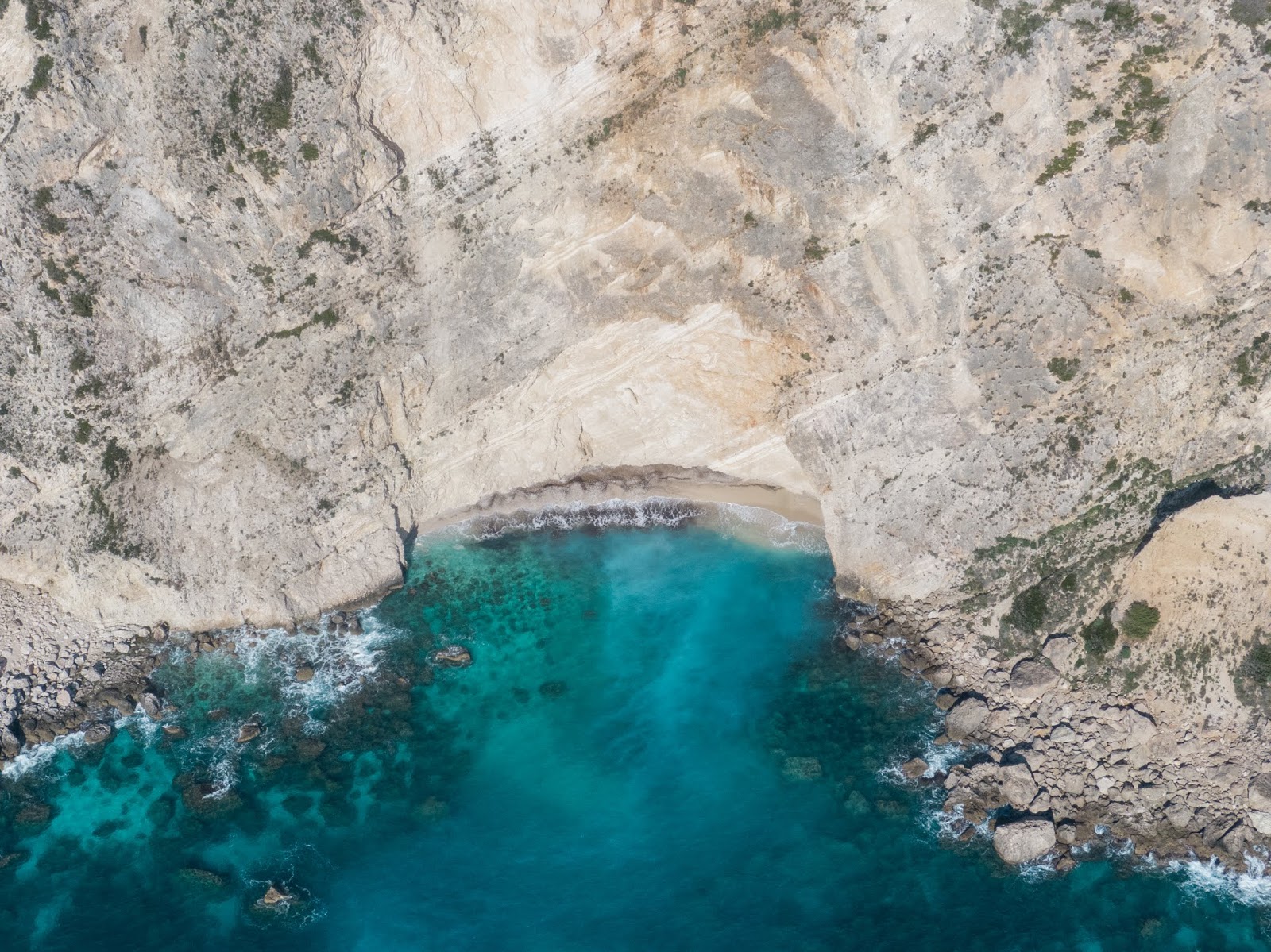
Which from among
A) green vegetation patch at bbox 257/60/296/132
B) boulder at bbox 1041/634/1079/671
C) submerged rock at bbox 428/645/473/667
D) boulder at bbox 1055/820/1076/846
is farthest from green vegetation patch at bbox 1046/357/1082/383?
green vegetation patch at bbox 257/60/296/132

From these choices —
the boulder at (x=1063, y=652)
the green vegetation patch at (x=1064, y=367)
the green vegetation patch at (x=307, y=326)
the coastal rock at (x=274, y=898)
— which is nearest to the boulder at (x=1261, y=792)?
the boulder at (x=1063, y=652)

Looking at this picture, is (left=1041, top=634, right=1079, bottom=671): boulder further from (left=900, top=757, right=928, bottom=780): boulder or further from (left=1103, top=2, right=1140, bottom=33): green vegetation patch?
(left=1103, top=2, right=1140, bottom=33): green vegetation patch

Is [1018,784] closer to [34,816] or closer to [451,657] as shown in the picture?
[451,657]

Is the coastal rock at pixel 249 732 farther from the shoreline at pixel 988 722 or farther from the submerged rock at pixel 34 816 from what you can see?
the submerged rock at pixel 34 816

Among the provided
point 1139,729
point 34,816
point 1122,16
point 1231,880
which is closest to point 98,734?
point 34,816

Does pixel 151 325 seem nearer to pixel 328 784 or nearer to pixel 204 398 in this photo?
pixel 204 398

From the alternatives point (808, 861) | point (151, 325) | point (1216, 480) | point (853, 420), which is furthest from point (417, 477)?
point (1216, 480)
